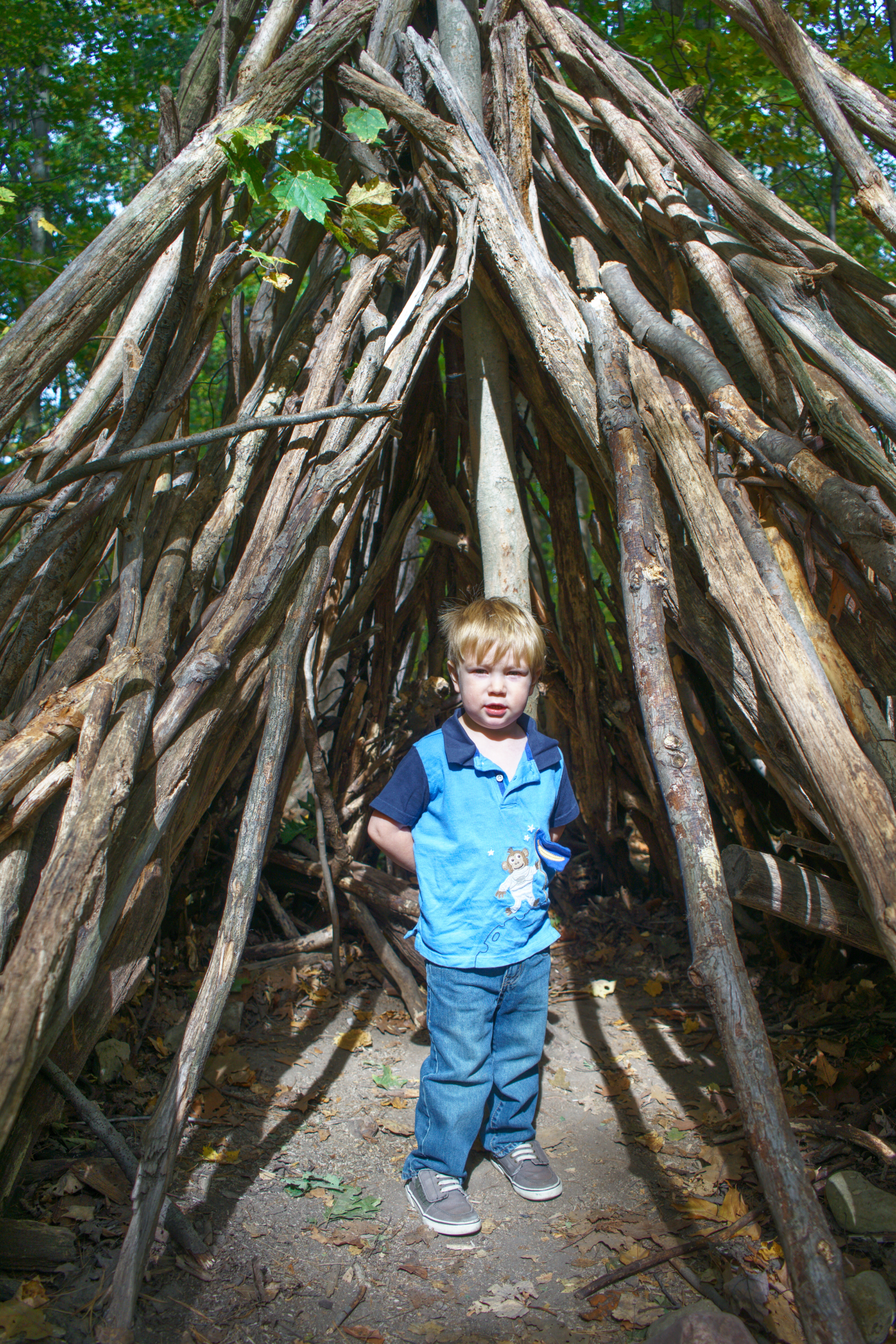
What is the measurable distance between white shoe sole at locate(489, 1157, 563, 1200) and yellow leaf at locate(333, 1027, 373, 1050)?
83cm

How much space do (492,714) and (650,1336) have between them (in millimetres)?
1311

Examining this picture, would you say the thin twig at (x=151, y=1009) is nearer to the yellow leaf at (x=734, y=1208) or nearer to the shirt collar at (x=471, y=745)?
the shirt collar at (x=471, y=745)

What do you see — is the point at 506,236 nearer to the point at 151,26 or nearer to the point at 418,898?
the point at 418,898

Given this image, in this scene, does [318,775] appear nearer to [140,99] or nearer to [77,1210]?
[77,1210]

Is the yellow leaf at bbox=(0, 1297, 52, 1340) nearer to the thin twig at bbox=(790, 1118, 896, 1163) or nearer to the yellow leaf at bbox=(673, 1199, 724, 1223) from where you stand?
the yellow leaf at bbox=(673, 1199, 724, 1223)

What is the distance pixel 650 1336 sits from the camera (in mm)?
1591

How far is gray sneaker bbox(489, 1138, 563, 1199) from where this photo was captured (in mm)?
2162

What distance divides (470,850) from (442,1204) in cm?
85

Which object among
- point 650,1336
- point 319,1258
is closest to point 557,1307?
point 650,1336

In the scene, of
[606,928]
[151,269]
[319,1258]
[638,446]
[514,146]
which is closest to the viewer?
[319,1258]

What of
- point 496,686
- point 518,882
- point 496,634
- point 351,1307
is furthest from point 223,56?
point 351,1307

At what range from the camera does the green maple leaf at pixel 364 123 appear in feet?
9.89

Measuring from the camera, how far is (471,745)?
7.34 feet

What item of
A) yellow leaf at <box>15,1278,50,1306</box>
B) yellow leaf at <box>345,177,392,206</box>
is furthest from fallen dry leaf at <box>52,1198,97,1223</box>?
yellow leaf at <box>345,177,392,206</box>
